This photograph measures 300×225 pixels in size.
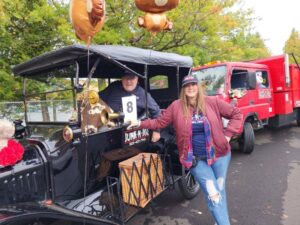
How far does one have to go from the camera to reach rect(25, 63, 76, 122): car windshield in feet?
10.2

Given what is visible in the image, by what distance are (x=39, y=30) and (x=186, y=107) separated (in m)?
5.90

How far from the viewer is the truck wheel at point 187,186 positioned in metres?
4.19

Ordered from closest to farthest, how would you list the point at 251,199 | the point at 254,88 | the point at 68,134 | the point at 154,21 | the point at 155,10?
the point at 68,134, the point at 155,10, the point at 154,21, the point at 251,199, the point at 254,88

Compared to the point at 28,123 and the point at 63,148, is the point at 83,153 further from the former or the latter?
the point at 28,123

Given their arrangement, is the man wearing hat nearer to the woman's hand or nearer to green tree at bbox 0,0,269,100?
the woman's hand

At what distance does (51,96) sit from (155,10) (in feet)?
5.72

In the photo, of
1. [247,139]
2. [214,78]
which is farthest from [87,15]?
[247,139]

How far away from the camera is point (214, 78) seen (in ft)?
21.7

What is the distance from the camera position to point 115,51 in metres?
3.13

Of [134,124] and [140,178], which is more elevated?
[134,124]

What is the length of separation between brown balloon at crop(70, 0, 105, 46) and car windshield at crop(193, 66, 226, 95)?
4018mm

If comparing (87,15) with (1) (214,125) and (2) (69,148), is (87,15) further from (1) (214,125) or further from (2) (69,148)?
(1) (214,125)

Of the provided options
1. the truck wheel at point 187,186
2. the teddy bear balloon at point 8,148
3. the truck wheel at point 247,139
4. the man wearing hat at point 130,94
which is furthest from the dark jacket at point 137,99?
the truck wheel at point 247,139

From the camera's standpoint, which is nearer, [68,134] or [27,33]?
[68,134]
